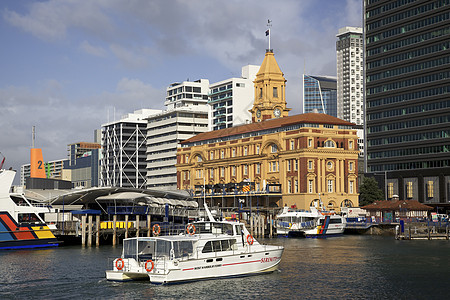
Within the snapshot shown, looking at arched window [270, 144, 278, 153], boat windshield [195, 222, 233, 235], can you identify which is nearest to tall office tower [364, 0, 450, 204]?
arched window [270, 144, 278, 153]

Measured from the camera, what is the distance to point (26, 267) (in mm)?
67125

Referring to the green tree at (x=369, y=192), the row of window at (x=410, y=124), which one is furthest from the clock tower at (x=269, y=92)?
the green tree at (x=369, y=192)

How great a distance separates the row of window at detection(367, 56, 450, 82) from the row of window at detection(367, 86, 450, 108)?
6112 millimetres

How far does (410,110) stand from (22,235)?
118957mm

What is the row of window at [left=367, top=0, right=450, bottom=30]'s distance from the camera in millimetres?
167500

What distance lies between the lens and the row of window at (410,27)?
16662 cm

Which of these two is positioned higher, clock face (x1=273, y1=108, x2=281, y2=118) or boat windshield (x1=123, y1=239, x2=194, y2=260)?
clock face (x1=273, y1=108, x2=281, y2=118)

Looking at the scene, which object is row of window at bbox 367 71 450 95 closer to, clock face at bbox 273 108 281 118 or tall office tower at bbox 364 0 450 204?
tall office tower at bbox 364 0 450 204

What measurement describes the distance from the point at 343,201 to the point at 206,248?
353ft

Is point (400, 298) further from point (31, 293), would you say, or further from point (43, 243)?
point (43, 243)

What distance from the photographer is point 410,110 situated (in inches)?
6875

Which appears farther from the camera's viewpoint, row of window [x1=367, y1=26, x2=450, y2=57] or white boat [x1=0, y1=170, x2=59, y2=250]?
row of window [x1=367, y1=26, x2=450, y2=57]

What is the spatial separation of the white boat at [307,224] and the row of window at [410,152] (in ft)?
184

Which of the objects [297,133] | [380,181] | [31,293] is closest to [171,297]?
[31,293]
